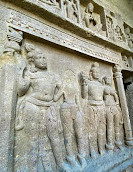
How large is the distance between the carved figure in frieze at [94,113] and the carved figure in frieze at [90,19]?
56.3 inches

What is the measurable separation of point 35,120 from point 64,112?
1.79 ft

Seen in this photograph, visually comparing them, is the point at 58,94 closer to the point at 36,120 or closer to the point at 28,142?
the point at 36,120

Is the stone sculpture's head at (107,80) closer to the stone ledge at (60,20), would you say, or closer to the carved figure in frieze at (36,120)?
the stone ledge at (60,20)

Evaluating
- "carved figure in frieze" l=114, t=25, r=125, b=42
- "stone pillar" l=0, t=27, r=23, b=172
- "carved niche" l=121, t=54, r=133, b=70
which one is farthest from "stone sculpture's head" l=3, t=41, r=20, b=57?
"carved niche" l=121, t=54, r=133, b=70

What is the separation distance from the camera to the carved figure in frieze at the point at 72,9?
8.59ft

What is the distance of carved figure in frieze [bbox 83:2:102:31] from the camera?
Result: 119 inches

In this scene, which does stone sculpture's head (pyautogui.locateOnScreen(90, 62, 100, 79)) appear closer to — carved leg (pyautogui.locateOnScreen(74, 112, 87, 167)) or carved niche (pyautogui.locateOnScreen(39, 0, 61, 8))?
carved leg (pyautogui.locateOnScreen(74, 112, 87, 167))

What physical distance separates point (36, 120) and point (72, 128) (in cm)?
72

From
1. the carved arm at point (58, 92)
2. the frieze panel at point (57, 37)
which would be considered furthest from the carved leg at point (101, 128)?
the frieze panel at point (57, 37)

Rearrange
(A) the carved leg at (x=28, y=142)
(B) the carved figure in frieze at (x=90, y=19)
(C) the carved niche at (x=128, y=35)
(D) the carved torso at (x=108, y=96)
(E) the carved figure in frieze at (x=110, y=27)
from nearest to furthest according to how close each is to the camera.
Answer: (A) the carved leg at (x=28, y=142) < (D) the carved torso at (x=108, y=96) < (B) the carved figure in frieze at (x=90, y=19) < (E) the carved figure in frieze at (x=110, y=27) < (C) the carved niche at (x=128, y=35)

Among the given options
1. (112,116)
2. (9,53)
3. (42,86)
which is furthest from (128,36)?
(9,53)

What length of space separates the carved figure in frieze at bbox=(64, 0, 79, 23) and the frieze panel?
0.48m

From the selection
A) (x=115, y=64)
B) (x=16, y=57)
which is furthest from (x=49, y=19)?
(x=115, y=64)

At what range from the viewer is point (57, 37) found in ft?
7.77
